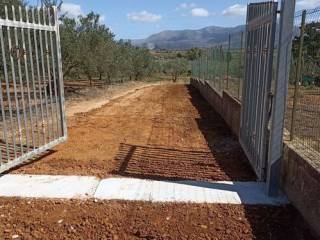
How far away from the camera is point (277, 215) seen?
432 centimetres

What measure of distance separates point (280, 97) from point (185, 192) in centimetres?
175

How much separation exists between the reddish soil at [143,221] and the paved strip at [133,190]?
18cm

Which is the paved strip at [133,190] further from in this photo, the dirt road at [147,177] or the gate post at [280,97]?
the gate post at [280,97]

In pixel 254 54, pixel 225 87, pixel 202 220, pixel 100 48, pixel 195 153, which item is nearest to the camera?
pixel 202 220

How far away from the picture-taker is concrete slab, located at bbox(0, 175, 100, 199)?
4.88m

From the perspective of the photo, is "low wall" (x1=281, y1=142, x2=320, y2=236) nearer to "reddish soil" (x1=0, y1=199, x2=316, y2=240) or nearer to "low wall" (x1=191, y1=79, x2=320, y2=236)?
"low wall" (x1=191, y1=79, x2=320, y2=236)

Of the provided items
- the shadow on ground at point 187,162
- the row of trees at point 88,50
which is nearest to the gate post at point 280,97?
the shadow on ground at point 187,162

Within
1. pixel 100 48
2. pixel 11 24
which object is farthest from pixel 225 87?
pixel 100 48

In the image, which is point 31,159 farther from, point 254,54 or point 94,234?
point 254,54

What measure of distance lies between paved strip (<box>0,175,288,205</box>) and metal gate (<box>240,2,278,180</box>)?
0.56m

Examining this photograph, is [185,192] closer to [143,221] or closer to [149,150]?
[143,221]

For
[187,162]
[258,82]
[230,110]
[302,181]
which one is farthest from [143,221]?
[230,110]

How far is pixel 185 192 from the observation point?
16.3ft

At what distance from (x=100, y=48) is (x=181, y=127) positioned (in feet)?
43.0
